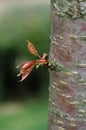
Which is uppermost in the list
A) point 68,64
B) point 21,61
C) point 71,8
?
point 71,8

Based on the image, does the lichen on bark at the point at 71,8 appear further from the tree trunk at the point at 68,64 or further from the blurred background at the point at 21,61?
the blurred background at the point at 21,61

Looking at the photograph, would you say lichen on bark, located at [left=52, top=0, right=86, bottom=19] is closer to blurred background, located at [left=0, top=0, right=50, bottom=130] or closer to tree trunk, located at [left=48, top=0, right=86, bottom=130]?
tree trunk, located at [left=48, top=0, right=86, bottom=130]

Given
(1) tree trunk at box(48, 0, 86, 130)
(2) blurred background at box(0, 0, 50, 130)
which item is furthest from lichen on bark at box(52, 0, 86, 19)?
(2) blurred background at box(0, 0, 50, 130)

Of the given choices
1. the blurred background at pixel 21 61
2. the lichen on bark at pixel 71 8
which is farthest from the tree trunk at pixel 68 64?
the blurred background at pixel 21 61

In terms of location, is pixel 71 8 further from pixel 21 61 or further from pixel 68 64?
pixel 21 61

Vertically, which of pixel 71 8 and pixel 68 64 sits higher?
pixel 71 8

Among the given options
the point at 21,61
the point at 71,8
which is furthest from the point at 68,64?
the point at 21,61

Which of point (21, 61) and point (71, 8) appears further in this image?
point (21, 61)
